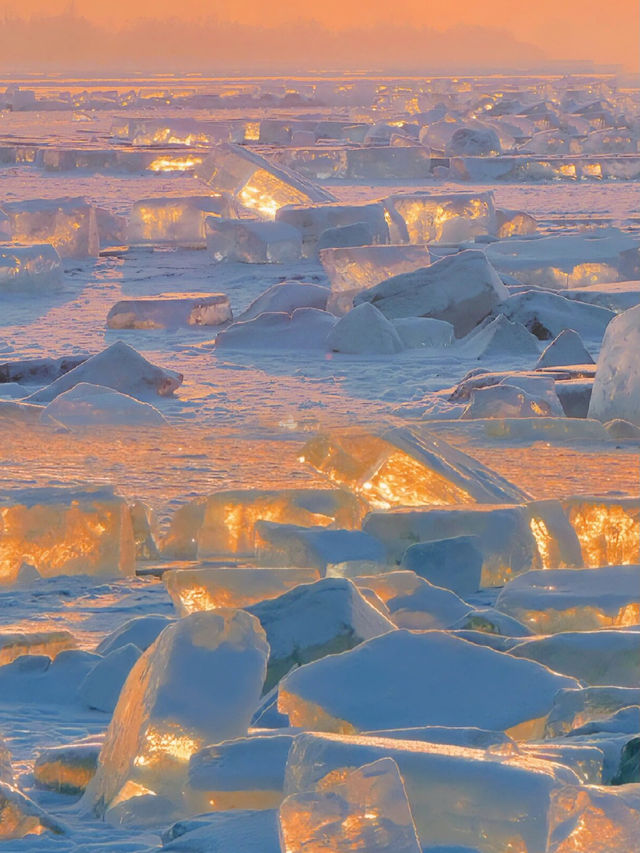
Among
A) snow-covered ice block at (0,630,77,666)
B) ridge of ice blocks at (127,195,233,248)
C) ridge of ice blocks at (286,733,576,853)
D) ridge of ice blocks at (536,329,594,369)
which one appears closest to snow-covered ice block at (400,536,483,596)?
snow-covered ice block at (0,630,77,666)

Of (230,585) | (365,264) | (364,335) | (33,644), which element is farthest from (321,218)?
(33,644)

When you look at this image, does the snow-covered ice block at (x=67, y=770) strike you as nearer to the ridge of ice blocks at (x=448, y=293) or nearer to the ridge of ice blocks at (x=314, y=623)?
the ridge of ice blocks at (x=314, y=623)

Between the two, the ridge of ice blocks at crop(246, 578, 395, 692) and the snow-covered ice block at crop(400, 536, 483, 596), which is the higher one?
the ridge of ice blocks at crop(246, 578, 395, 692)

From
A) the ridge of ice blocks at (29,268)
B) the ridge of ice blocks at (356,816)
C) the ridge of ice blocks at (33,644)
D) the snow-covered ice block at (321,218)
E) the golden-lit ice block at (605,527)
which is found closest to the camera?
the ridge of ice blocks at (356,816)

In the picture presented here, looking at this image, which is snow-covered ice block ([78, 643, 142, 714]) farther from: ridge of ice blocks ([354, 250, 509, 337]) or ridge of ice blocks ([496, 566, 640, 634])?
ridge of ice blocks ([354, 250, 509, 337])

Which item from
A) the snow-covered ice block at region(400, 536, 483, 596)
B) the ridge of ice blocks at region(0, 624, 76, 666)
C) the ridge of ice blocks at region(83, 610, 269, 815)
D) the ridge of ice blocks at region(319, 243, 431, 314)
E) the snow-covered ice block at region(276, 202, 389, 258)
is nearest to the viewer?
the ridge of ice blocks at region(83, 610, 269, 815)

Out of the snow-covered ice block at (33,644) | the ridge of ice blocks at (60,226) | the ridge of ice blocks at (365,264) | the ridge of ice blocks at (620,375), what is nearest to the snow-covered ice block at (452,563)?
the snow-covered ice block at (33,644)
